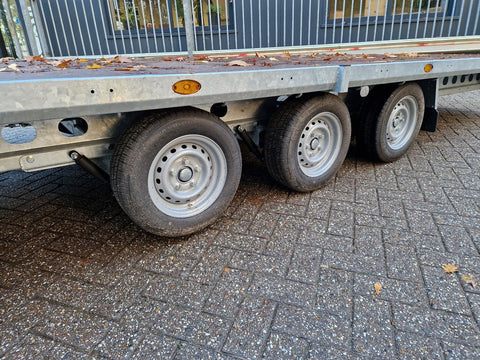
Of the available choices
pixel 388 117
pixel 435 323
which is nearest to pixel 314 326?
pixel 435 323

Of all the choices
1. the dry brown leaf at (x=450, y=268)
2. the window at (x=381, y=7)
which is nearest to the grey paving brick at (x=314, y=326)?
the dry brown leaf at (x=450, y=268)

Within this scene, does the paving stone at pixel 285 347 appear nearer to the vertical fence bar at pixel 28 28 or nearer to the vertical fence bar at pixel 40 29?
the vertical fence bar at pixel 28 28

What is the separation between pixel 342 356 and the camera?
1.53 meters

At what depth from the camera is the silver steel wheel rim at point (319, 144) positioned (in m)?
2.92

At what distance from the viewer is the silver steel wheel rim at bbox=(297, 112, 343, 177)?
2.92 meters

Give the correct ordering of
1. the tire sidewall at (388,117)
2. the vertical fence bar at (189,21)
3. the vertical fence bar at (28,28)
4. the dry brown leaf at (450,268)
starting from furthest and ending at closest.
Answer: the vertical fence bar at (28,28) → the vertical fence bar at (189,21) → the tire sidewall at (388,117) → the dry brown leaf at (450,268)

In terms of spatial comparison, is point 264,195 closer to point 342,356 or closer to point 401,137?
point 342,356

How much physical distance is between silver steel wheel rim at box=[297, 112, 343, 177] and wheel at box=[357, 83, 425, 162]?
1.94 ft

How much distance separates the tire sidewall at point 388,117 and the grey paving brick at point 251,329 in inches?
94.9

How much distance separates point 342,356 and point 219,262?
93cm

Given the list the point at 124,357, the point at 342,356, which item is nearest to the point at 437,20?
the point at 342,356

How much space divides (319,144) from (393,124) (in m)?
1.21

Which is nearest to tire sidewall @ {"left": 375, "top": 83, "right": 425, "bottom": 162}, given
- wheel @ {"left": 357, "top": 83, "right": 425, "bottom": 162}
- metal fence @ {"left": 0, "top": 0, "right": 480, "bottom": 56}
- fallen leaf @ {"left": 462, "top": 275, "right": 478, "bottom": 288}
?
wheel @ {"left": 357, "top": 83, "right": 425, "bottom": 162}

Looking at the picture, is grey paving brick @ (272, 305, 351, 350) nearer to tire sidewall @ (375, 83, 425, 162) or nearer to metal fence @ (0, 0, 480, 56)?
tire sidewall @ (375, 83, 425, 162)
